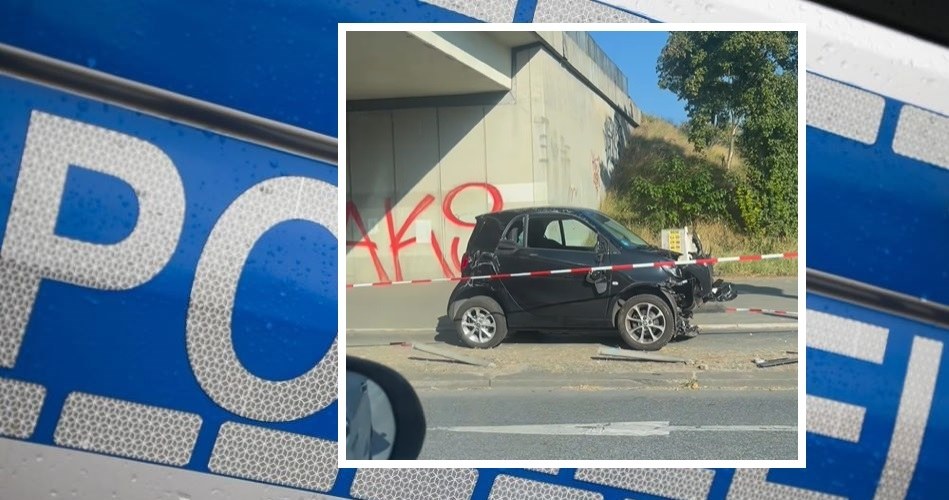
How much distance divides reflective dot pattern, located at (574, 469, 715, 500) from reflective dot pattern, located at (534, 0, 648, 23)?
177 centimetres

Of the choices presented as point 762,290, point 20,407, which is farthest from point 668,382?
point 20,407

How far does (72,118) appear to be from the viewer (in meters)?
3.11

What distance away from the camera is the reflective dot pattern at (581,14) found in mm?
3178

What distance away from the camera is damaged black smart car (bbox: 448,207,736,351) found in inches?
132

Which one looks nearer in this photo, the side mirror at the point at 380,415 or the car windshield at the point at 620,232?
the side mirror at the point at 380,415

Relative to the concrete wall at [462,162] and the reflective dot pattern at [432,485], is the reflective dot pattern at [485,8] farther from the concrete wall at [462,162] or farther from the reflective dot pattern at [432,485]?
the reflective dot pattern at [432,485]

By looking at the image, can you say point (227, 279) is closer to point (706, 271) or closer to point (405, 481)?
point (405, 481)

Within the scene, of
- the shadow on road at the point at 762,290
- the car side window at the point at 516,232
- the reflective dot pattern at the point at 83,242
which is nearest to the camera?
the reflective dot pattern at the point at 83,242

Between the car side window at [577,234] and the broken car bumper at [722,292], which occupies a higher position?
the car side window at [577,234]

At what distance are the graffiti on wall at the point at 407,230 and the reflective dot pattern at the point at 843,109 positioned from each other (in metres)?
1.29

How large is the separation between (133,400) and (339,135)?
1305mm

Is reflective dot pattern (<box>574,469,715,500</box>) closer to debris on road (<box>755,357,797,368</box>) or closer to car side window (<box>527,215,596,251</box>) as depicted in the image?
debris on road (<box>755,357,797,368</box>)

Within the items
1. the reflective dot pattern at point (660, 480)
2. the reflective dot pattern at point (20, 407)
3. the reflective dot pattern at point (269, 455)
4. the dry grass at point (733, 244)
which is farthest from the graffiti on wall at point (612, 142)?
the reflective dot pattern at point (20, 407)

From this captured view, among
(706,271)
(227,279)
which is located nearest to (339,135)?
(227,279)
